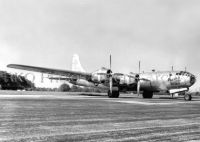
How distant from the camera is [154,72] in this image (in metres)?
39.5

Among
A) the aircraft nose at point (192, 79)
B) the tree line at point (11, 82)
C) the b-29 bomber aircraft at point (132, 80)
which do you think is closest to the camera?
the aircraft nose at point (192, 79)

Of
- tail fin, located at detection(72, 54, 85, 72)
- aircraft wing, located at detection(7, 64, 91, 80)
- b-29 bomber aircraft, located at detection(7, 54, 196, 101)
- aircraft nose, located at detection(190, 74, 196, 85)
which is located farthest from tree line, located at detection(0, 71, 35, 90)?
aircraft nose, located at detection(190, 74, 196, 85)

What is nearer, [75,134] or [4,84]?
[75,134]

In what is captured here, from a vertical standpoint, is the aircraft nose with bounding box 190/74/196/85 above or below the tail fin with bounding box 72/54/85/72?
below

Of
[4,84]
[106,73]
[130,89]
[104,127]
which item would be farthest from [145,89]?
[4,84]

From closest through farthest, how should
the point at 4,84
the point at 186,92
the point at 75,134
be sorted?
the point at 75,134
the point at 186,92
the point at 4,84

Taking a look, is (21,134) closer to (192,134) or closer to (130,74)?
(192,134)

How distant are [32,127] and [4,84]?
102132 mm

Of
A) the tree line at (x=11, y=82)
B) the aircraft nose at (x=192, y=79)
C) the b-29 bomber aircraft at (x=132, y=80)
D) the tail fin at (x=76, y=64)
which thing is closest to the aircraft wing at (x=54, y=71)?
the b-29 bomber aircraft at (x=132, y=80)

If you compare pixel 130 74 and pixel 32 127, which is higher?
pixel 130 74

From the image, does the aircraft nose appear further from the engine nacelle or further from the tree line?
the tree line

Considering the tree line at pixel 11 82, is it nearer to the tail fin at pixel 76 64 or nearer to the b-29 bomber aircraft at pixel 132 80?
the tail fin at pixel 76 64

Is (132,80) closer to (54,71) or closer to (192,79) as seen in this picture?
(192,79)

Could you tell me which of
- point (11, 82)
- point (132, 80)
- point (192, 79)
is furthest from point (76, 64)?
point (11, 82)
